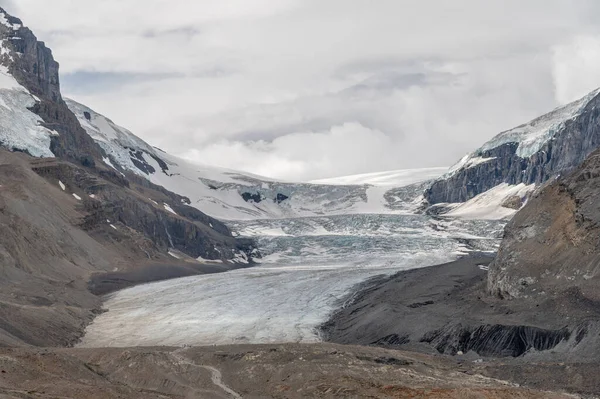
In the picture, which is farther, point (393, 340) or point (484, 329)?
point (393, 340)

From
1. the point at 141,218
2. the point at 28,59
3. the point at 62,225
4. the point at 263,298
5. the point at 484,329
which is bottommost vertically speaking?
the point at 263,298

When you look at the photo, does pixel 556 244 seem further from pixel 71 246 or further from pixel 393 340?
pixel 71 246

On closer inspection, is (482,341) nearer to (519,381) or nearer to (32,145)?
(519,381)

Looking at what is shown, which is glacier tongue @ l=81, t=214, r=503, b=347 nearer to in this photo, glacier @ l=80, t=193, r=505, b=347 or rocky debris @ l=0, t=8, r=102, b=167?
glacier @ l=80, t=193, r=505, b=347

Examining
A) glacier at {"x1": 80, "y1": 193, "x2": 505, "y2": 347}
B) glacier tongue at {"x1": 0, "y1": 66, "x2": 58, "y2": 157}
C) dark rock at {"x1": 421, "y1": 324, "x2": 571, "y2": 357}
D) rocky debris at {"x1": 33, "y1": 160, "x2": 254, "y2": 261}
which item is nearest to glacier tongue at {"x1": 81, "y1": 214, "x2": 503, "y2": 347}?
glacier at {"x1": 80, "y1": 193, "x2": 505, "y2": 347}

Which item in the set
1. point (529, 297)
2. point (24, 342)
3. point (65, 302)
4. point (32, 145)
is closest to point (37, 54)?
point (32, 145)

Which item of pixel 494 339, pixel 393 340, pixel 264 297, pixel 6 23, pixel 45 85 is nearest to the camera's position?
pixel 494 339

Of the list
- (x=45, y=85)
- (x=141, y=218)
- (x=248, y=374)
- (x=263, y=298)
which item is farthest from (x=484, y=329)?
(x=45, y=85)
